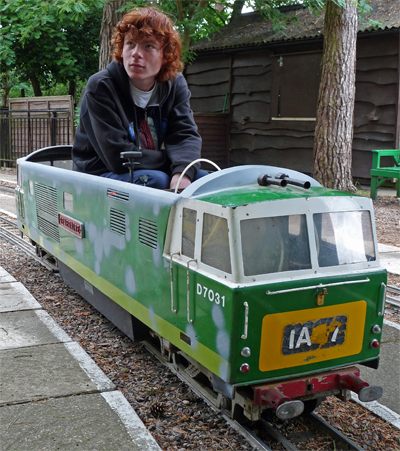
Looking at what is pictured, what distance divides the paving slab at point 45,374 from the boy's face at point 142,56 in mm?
2151

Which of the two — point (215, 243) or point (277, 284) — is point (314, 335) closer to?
point (277, 284)

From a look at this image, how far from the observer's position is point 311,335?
2.95 m

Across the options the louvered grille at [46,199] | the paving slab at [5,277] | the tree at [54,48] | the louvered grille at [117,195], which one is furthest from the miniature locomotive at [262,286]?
the tree at [54,48]

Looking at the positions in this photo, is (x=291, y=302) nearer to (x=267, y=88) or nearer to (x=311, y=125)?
(x=311, y=125)

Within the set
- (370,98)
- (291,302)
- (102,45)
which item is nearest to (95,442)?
(291,302)

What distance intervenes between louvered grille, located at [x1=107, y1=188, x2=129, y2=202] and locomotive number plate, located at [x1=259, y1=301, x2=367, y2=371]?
1.46 m

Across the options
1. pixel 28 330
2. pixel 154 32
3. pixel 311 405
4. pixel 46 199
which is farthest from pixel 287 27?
pixel 311 405

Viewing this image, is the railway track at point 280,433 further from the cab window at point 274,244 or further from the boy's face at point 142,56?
the boy's face at point 142,56

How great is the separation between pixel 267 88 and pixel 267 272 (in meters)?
13.1

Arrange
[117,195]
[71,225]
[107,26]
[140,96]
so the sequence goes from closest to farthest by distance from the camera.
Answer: [117,195]
[140,96]
[71,225]
[107,26]

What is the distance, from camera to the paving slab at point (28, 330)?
4.33 meters

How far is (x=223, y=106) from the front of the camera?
16594 millimetres

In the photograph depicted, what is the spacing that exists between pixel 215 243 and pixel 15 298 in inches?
125

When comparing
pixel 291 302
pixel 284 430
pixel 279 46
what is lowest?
pixel 284 430
